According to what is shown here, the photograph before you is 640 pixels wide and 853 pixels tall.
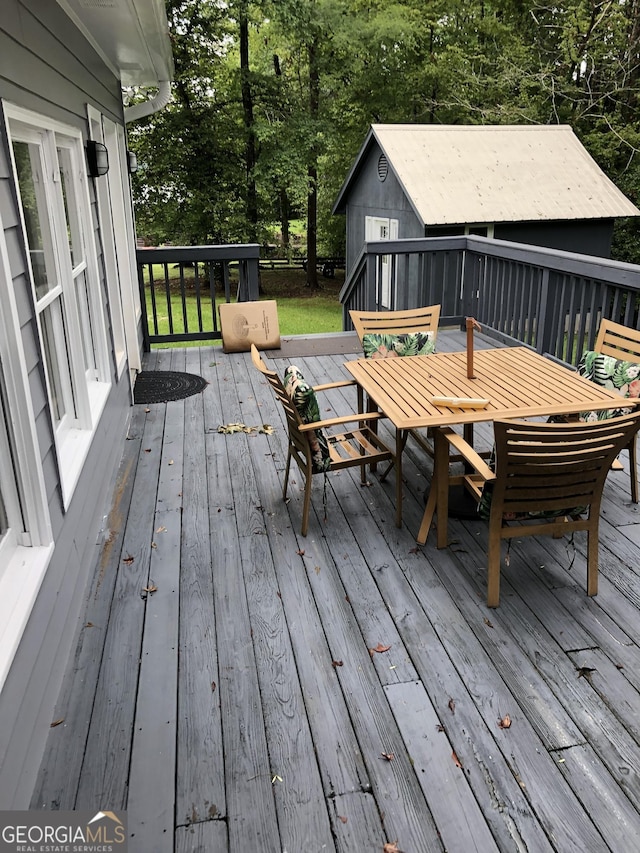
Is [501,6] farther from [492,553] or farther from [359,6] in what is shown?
[492,553]

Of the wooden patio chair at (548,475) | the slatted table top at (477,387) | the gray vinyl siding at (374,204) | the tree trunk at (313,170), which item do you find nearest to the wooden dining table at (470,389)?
the slatted table top at (477,387)

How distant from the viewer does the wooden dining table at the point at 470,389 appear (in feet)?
9.81

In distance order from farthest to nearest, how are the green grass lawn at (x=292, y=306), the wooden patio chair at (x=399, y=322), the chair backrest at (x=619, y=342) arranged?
the green grass lawn at (x=292, y=306)
the wooden patio chair at (x=399, y=322)
the chair backrest at (x=619, y=342)

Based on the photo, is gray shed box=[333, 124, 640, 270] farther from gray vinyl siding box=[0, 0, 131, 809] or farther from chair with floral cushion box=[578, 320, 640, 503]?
gray vinyl siding box=[0, 0, 131, 809]

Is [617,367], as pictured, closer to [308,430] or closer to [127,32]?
[308,430]

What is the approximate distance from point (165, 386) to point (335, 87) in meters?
13.5

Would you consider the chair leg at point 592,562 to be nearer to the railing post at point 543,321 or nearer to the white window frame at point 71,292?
the white window frame at point 71,292

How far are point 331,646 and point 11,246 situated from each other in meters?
1.71

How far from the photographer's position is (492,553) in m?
2.68

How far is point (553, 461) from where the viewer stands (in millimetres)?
2492

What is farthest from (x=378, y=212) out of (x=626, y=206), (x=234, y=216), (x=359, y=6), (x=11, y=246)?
(x=11, y=246)
